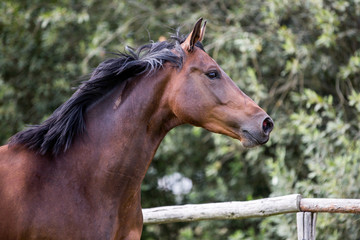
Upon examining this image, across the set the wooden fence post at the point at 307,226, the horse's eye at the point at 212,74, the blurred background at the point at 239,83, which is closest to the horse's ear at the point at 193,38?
the horse's eye at the point at 212,74

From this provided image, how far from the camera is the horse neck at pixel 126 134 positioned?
2619mm

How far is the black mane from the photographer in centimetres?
262

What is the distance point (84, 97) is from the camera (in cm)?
275

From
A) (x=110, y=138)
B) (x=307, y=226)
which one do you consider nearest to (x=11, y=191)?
(x=110, y=138)

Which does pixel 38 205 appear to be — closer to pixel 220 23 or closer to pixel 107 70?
pixel 107 70

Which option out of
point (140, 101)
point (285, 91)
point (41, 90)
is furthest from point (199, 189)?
point (140, 101)

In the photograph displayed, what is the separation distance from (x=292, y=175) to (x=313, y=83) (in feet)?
5.47

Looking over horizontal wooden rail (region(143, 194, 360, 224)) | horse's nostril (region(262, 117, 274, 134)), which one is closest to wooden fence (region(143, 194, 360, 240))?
horizontal wooden rail (region(143, 194, 360, 224))

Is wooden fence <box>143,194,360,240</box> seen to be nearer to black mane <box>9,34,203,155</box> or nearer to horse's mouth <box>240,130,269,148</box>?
horse's mouth <box>240,130,269,148</box>

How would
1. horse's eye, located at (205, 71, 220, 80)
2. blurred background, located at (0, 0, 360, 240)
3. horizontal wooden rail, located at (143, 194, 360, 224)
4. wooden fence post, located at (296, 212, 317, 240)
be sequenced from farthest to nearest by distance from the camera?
blurred background, located at (0, 0, 360, 240) < wooden fence post, located at (296, 212, 317, 240) < horizontal wooden rail, located at (143, 194, 360, 224) < horse's eye, located at (205, 71, 220, 80)

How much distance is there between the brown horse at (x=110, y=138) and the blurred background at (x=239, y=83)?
9.43 feet

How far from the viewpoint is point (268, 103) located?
6.54 metres

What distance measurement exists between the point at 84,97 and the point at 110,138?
295 millimetres

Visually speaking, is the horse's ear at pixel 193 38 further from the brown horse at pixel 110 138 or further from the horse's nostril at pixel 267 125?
the horse's nostril at pixel 267 125
